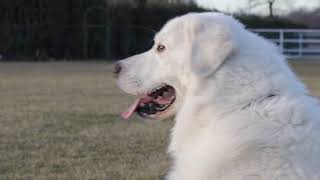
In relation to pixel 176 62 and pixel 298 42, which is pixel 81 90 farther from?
pixel 298 42

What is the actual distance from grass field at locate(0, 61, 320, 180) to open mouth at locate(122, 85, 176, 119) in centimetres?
243

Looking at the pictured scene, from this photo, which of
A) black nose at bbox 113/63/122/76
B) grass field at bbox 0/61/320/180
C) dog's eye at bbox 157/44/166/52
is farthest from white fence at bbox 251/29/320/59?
dog's eye at bbox 157/44/166/52

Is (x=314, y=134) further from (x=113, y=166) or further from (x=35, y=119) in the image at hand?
(x=35, y=119)

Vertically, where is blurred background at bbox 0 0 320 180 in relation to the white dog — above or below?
below

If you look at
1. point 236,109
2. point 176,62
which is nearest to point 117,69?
point 176,62

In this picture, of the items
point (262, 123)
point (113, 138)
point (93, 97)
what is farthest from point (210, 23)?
point (93, 97)

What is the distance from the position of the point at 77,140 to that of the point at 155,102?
15.1 ft

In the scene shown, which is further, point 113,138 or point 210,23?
point 113,138

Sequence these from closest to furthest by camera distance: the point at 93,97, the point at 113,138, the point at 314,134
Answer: the point at 314,134, the point at 113,138, the point at 93,97

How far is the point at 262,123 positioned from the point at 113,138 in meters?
5.51

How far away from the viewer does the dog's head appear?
12.2ft

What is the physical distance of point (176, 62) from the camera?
4020mm

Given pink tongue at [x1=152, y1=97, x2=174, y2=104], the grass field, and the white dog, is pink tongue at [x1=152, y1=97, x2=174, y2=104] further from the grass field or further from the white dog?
the grass field

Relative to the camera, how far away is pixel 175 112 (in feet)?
13.8
